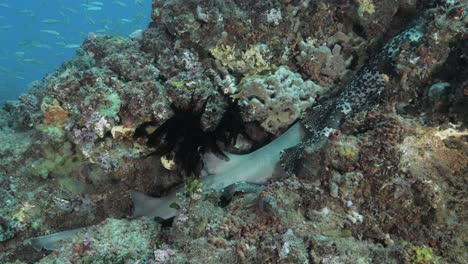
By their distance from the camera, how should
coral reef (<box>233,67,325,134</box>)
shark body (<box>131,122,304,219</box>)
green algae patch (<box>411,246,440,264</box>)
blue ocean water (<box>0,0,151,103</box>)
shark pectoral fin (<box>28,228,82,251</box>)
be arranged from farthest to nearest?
blue ocean water (<box>0,0,151,103</box>)
coral reef (<box>233,67,325,134</box>)
shark body (<box>131,122,304,219</box>)
shark pectoral fin (<box>28,228,82,251</box>)
green algae patch (<box>411,246,440,264</box>)

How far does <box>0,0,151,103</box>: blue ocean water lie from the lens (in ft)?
114

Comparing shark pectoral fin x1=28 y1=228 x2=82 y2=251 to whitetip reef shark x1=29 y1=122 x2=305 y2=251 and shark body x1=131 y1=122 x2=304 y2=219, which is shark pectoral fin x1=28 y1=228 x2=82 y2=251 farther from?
shark body x1=131 y1=122 x2=304 y2=219

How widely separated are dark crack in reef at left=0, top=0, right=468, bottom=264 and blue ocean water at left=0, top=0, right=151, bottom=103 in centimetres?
2710

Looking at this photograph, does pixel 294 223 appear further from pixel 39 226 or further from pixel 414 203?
pixel 39 226

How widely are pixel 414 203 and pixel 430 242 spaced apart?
35 centimetres

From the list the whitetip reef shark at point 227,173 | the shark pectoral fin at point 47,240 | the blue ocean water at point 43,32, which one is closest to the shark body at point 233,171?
the whitetip reef shark at point 227,173

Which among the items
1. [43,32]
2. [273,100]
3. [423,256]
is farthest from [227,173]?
[43,32]

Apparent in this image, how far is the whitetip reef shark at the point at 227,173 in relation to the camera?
15.4 feet

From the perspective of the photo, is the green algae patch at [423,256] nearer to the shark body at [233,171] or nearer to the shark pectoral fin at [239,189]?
the shark pectoral fin at [239,189]

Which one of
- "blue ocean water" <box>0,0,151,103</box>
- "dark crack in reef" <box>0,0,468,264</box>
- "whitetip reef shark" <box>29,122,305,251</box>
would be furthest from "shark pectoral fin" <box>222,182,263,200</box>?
"blue ocean water" <box>0,0,151,103</box>

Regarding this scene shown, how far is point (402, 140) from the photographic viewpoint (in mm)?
3312

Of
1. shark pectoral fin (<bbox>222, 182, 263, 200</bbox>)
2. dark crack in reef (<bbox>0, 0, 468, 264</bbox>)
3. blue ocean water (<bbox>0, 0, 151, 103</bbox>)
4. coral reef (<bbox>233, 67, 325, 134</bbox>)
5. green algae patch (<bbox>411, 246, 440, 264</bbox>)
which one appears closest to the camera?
green algae patch (<bbox>411, 246, 440, 264</bbox>)

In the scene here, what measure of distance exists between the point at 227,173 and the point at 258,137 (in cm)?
76

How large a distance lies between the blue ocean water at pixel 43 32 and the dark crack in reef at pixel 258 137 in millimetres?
27102
